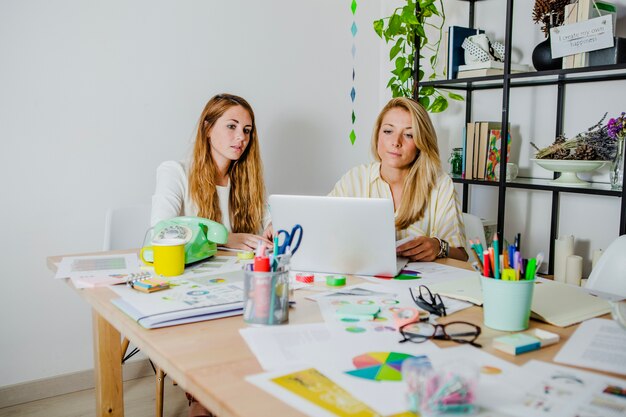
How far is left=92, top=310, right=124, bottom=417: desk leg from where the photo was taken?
144 cm

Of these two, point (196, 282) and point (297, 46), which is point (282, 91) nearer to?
point (297, 46)

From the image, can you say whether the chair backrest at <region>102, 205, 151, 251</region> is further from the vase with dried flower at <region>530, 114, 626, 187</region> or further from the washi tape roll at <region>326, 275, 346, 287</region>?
the vase with dried flower at <region>530, 114, 626, 187</region>

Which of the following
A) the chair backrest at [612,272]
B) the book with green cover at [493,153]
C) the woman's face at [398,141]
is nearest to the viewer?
the chair backrest at [612,272]

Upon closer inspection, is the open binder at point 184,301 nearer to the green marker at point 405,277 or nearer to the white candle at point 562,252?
the green marker at point 405,277

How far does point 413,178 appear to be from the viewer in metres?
2.08

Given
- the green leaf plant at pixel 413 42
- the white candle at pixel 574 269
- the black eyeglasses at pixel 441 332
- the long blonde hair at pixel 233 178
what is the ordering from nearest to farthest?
the black eyeglasses at pixel 441 332 < the long blonde hair at pixel 233 178 < the white candle at pixel 574 269 < the green leaf plant at pixel 413 42

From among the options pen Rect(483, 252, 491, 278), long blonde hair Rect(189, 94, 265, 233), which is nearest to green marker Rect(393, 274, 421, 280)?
pen Rect(483, 252, 491, 278)

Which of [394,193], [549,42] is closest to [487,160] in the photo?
[549,42]

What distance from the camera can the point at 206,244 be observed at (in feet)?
5.31

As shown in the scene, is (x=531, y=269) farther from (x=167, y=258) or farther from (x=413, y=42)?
(x=413, y=42)

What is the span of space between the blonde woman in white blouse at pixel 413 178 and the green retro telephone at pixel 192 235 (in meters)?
0.67

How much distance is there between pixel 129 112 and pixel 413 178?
1288 mm

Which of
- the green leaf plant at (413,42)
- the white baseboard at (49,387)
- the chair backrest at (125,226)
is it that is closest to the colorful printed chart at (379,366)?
the chair backrest at (125,226)

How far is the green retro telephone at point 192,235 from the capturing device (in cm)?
155
